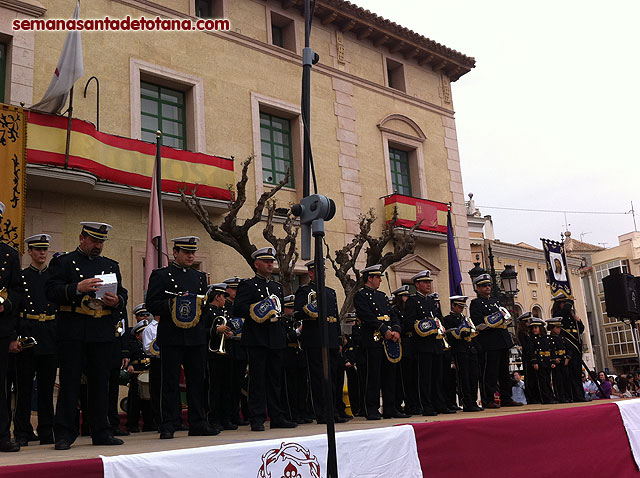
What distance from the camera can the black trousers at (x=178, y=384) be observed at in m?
6.40

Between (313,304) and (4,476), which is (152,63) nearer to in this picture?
(313,304)

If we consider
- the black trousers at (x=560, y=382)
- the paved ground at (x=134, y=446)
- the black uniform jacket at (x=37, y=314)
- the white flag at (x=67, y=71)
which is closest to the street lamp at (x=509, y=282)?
the black trousers at (x=560, y=382)

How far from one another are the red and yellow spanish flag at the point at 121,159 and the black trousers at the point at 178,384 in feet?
23.4

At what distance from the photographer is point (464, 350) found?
10.2 m

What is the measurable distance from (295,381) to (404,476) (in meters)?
4.07

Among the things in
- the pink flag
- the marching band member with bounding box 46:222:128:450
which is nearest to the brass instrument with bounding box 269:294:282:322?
the marching band member with bounding box 46:222:128:450

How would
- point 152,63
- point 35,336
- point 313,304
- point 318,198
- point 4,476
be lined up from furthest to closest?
point 152,63, point 313,304, point 35,336, point 318,198, point 4,476

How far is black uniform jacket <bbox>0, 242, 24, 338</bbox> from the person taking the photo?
559cm

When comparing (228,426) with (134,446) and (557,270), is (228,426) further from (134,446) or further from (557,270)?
(557,270)

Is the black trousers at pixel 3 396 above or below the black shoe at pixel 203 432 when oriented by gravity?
above

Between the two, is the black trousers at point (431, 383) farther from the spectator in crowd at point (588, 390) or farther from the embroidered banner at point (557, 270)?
the spectator in crowd at point (588, 390)

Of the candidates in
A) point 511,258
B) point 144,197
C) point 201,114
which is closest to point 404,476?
point 144,197

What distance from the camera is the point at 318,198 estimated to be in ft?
14.3

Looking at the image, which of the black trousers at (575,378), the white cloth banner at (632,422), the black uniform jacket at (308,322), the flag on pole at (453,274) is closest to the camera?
the white cloth banner at (632,422)
